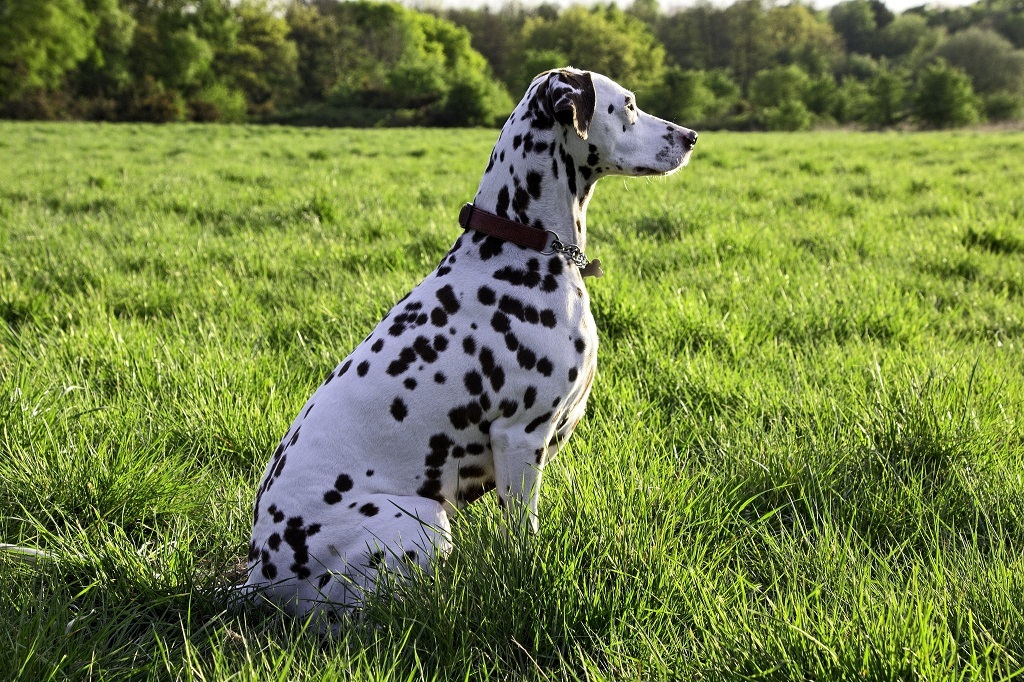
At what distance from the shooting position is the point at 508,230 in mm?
2666

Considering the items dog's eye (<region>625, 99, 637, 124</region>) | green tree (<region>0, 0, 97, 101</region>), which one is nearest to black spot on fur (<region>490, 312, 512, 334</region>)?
dog's eye (<region>625, 99, 637, 124</region>)

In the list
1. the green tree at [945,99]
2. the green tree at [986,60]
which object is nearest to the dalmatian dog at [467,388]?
the green tree at [945,99]

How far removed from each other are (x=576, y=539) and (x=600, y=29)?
299 feet

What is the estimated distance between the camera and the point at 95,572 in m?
2.32

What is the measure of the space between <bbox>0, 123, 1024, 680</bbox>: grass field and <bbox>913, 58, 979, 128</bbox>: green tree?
5652 centimetres

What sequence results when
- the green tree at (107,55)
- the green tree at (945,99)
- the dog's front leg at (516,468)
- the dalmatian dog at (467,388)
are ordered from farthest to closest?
the green tree at (107,55) < the green tree at (945,99) < the dog's front leg at (516,468) < the dalmatian dog at (467,388)

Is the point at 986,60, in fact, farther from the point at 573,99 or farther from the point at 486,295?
the point at 486,295

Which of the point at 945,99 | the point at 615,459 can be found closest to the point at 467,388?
the point at 615,459

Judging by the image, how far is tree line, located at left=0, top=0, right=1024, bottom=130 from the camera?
49.3 metres

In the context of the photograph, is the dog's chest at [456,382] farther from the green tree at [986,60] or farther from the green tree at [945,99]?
the green tree at [986,60]

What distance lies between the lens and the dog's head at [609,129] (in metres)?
2.62

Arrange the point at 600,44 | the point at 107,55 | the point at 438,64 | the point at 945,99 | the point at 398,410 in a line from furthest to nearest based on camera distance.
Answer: the point at 600,44 → the point at 438,64 → the point at 107,55 → the point at 945,99 → the point at 398,410

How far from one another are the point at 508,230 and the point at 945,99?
6392cm

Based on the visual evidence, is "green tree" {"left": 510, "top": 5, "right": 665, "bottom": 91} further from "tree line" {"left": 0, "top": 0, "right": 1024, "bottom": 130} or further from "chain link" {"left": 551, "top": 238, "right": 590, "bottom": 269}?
"chain link" {"left": 551, "top": 238, "right": 590, "bottom": 269}
